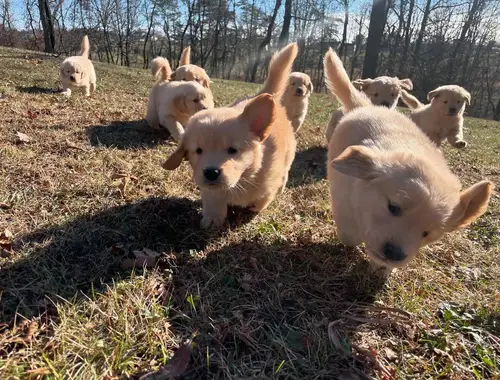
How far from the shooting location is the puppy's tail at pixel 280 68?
3395mm

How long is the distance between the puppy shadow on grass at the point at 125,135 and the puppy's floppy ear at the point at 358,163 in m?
3.04

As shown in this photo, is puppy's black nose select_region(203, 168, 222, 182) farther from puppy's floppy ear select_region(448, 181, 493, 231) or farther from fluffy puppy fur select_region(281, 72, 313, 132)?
fluffy puppy fur select_region(281, 72, 313, 132)

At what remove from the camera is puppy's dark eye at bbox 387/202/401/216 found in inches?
75.4

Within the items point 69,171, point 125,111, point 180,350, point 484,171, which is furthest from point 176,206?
point 484,171

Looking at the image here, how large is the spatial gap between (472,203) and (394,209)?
43 cm

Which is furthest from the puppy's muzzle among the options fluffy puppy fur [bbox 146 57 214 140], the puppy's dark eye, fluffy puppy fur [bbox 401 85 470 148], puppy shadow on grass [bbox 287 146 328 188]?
fluffy puppy fur [bbox 401 85 470 148]

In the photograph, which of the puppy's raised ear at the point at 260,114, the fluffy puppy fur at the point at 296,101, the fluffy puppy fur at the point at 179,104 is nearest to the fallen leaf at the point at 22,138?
the fluffy puppy fur at the point at 179,104

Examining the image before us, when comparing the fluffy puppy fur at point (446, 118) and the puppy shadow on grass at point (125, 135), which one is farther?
the fluffy puppy fur at point (446, 118)

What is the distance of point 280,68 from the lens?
3.43m

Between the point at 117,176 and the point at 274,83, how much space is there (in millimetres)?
1632

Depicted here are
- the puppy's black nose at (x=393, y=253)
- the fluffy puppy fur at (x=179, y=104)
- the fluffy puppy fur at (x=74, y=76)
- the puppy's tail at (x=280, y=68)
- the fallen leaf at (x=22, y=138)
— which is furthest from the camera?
the fluffy puppy fur at (x=74, y=76)

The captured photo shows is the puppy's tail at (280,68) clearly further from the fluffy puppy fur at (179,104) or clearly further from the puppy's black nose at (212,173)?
the fluffy puppy fur at (179,104)

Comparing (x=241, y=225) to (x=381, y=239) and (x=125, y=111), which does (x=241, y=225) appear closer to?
(x=381, y=239)

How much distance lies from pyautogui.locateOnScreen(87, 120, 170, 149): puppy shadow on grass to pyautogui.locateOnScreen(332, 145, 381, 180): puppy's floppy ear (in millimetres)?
3038
